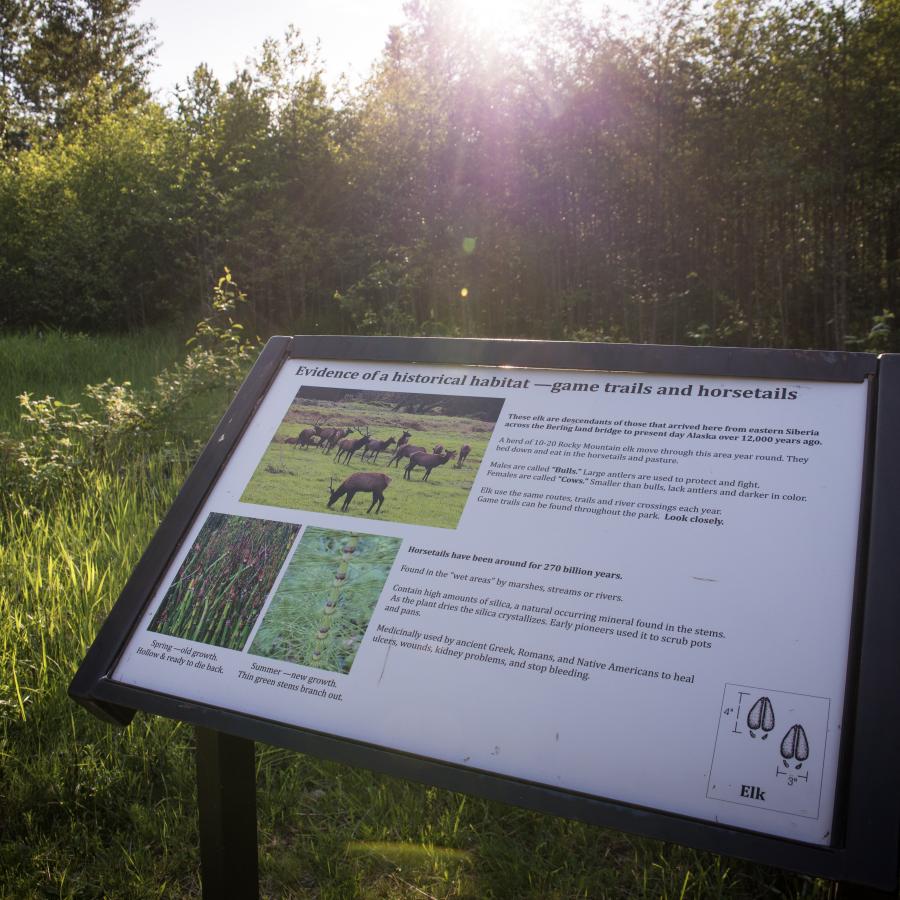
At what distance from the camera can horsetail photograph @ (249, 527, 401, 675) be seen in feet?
5.71

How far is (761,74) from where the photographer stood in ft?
25.9

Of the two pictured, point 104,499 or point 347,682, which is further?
point 104,499

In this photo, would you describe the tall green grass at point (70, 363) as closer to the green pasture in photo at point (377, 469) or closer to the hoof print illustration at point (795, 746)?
the green pasture in photo at point (377, 469)

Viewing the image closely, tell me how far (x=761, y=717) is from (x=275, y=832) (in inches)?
65.5

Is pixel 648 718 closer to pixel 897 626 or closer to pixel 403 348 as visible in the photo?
pixel 897 626

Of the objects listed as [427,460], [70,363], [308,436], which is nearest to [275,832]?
[308,436]

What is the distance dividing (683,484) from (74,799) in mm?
1983

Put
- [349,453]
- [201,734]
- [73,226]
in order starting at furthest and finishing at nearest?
[73,226] < [349,453] < [201,734]

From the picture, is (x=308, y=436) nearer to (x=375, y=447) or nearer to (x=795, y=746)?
(x=375, y=447)

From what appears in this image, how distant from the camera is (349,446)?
6.51 feet

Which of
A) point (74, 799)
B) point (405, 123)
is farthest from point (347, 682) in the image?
point (405, 123)

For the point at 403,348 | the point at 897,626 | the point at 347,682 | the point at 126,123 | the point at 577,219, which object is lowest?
the point at 347,682

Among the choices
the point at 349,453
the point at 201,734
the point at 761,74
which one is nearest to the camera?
the point at 201,734

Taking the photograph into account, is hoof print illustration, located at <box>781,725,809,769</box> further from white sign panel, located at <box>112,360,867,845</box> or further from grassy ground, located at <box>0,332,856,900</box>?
grassy ground, located at <box>0,332,856,900</box>
